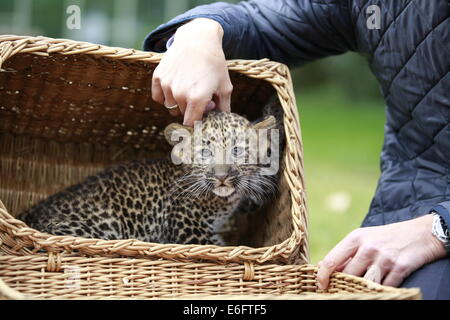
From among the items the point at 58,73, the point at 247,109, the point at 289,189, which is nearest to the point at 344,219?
the point at 247,109

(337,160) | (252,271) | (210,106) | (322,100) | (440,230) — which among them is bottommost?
(252,271)

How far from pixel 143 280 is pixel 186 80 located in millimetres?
636

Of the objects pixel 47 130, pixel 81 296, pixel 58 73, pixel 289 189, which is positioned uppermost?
pixel 58 73

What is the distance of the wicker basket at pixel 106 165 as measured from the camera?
5.91ft

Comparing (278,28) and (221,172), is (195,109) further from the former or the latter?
(278,28)

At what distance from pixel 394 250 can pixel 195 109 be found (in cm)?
76

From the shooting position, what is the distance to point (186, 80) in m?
1.93

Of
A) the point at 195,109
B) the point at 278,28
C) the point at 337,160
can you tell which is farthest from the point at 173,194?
the point at 337,160

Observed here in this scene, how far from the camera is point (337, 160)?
702cm

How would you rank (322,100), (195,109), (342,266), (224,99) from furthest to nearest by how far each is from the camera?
(322,100)
(224,99)
(195,109)
(342,266)

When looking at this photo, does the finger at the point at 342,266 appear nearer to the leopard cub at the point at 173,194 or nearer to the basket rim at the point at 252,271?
the basket rim at the point at 252,271

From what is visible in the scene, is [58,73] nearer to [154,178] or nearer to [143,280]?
[154,178]

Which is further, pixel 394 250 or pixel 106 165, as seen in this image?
pixel 106 165

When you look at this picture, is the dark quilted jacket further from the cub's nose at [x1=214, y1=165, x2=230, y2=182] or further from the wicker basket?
the cub's nose at [x1=214, y1=165, x2=230, y2=182]
